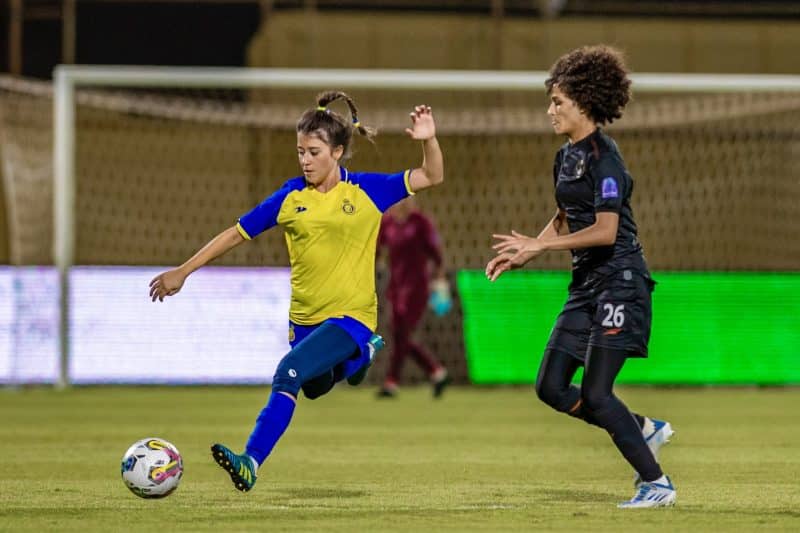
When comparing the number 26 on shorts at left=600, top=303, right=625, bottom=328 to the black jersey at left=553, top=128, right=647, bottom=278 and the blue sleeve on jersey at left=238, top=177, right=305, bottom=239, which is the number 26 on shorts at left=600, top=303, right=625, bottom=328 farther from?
the blue sleeve on jersey at left=238, top=177, right=305, bottom=239

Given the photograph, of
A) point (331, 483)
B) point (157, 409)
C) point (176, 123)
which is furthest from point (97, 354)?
point (331, 483)

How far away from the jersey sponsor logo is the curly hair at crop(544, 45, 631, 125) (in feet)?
1.34

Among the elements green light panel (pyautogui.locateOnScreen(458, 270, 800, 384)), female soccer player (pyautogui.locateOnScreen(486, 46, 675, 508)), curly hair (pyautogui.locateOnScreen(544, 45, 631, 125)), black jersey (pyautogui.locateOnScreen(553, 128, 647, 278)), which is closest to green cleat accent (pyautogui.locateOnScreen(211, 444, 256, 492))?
female soccer player (pyautogui.locateOnScreen(486, 46, 675, 508))

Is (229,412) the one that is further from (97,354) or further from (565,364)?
(565,364)

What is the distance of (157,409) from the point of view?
14453 millimetres

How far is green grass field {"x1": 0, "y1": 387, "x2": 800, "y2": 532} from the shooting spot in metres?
6.73

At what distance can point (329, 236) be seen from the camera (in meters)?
7.74

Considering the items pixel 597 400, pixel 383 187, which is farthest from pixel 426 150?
pixel 597 400

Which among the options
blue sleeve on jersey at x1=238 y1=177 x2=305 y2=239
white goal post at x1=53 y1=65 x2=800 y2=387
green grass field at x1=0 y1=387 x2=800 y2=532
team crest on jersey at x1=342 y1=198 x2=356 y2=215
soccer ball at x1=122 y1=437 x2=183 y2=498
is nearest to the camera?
green grass field at x1=0 y1=387 x2=800 y2=532

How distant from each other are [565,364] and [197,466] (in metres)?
2.84

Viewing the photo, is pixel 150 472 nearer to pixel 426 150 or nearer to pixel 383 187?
pixel 383 187

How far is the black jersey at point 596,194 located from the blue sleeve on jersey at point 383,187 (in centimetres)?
93

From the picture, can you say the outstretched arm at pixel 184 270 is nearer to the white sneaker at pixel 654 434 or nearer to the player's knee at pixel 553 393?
the player's knee at pixel 553 393

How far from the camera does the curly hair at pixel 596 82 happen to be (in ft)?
23.6
